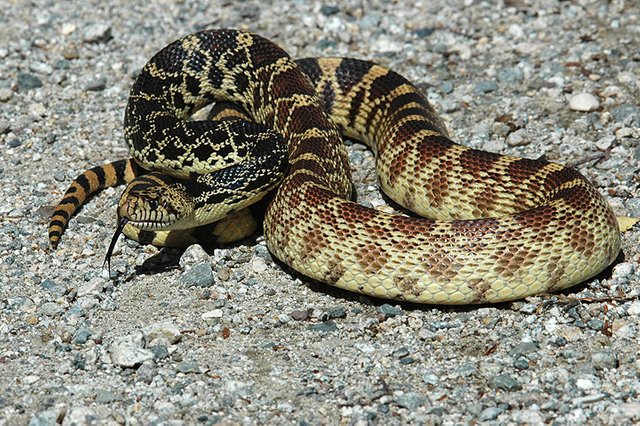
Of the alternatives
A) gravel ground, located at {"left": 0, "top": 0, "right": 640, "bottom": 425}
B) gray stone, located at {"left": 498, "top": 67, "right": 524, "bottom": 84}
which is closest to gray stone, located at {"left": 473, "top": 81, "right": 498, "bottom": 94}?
gravel ground, located at {"left": 0, "top": 0, "right": 640, "bottom": 425}

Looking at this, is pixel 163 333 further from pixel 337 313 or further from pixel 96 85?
pixel 96 85

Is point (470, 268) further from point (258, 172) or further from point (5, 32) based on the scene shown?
point (5, 32)

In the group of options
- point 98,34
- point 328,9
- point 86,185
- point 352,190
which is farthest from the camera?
point 328,9

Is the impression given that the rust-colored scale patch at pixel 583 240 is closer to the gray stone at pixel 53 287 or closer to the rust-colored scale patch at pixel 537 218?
the rust-colored scale patch at pixel 537 218

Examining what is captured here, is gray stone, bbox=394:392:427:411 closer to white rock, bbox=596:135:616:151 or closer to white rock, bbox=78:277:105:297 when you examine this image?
white rock, bbox=78:277:105:297

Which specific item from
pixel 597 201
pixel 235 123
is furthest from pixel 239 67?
pixel 597 201

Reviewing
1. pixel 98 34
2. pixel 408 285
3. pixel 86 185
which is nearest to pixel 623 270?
pixel 408 285
